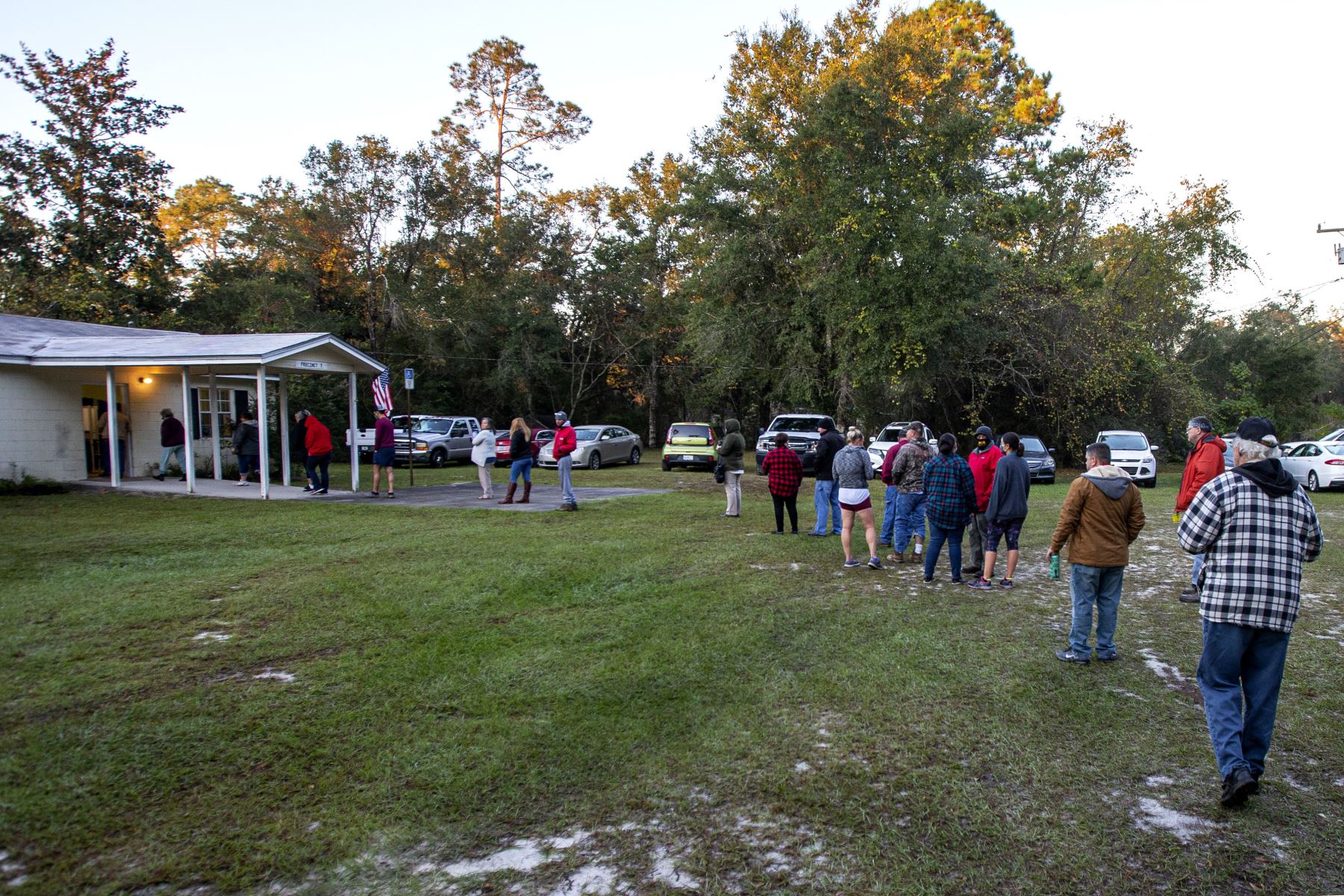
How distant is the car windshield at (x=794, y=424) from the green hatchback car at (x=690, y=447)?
2.04 metres

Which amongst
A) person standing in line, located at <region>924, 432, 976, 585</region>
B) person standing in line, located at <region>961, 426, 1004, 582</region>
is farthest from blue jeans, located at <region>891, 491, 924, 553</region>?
person standing in line, located at <region>924, 432, 976, 585</region>

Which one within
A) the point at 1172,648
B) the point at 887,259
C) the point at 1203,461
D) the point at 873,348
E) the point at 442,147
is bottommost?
the point at 1172,648

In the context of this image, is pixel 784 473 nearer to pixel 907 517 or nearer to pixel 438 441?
pixel 907 517

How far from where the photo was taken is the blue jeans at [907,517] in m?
9.80

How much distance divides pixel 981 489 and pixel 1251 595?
519 cm

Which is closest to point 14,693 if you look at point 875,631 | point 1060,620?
point 875,631

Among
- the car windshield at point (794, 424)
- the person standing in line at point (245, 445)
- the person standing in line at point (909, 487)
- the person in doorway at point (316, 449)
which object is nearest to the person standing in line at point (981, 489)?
the person standing in line at point (909, 487)

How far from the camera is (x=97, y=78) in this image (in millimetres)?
31656

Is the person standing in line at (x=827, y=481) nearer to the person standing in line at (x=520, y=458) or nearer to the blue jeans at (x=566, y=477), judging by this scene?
the blue jeans at (x=566, y=477)

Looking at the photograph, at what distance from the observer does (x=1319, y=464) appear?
21.4m

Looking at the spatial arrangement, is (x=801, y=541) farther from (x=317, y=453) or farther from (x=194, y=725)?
(x=317, y=453)

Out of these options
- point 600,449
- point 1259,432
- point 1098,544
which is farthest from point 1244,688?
point 600,449

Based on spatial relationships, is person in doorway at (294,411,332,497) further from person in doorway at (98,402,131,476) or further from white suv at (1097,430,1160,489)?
white suv at (1097,430,1160,489)

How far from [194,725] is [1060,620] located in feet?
21.9
